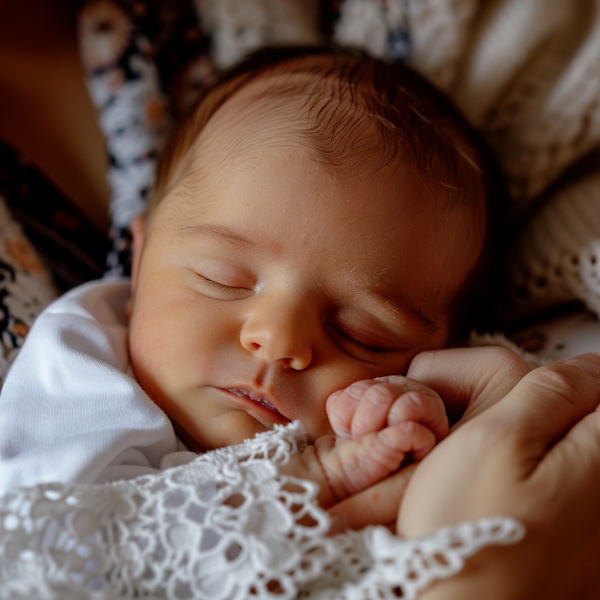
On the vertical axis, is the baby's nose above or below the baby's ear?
above

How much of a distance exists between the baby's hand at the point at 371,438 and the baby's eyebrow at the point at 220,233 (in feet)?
1.06

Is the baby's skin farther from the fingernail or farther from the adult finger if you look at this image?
the fingernail

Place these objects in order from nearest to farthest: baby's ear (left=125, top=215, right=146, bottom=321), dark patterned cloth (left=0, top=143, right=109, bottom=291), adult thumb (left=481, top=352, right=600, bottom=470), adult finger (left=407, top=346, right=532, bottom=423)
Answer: adult thumb (left=481, top=352, right=600, bottom=470) < adult finger (left=407, top=346, right=532, bottom=423) < baby's ear (left=125, top=215, right=146, bottom=321) < dark patterned cloth (left=0, top=143, right=109, bottom=291)

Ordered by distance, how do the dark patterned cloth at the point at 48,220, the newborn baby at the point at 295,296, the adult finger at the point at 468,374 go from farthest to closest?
the dark patterned cloth at the point at 48,220
the adult finger at the point at 468,374
the newborn baby at the point at 295,296

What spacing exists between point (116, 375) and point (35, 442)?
0.15m

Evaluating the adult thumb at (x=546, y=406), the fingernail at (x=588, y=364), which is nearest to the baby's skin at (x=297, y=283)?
the adult thumb at (x=546, y=406)

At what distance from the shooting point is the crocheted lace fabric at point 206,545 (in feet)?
1.99

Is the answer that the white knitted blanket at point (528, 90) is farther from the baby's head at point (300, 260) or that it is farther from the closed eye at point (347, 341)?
the closed eye at point (347, 341)

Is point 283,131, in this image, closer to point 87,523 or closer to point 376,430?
point 376,430

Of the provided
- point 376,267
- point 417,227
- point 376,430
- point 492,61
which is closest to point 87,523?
point 376,430

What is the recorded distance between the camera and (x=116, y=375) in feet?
3.04

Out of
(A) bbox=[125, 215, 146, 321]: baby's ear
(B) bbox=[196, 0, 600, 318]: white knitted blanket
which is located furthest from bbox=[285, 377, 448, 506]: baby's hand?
(B) bbox=[196, 0, 600, 318]: white knitted blanket

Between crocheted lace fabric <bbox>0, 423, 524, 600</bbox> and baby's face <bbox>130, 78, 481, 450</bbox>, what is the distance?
8.1 inches

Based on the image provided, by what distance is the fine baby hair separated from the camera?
1.03 metres
